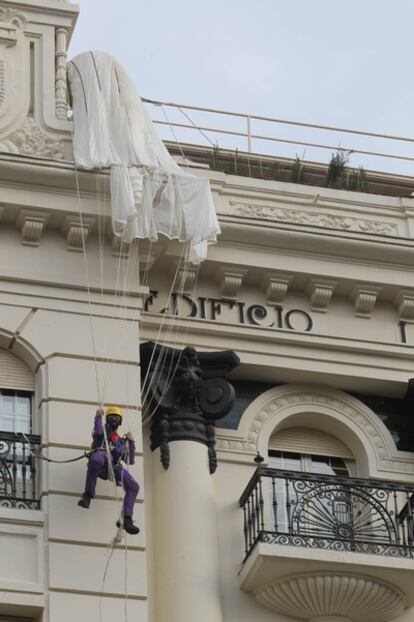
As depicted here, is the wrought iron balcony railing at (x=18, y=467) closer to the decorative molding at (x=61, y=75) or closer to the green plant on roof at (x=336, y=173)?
the decorative molding at (x=61, y=75)

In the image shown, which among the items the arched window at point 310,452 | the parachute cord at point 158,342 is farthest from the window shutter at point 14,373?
the arched window at point 310,452

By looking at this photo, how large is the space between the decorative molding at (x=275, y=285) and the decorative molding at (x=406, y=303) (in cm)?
157

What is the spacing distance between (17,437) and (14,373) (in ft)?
3.80

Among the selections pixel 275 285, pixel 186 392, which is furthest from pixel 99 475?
pixel 275 285

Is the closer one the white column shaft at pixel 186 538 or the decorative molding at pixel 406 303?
the white column shaft at pixel 186 538

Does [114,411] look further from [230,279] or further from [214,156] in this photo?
[214,156]

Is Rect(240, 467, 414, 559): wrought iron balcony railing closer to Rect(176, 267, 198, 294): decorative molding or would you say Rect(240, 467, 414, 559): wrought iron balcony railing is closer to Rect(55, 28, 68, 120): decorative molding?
Rect(176, 267, 198, 294): decorative molding

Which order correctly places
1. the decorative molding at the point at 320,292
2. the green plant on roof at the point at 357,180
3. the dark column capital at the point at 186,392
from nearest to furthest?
the dark column capital at the point at 186,392
the decorative molding at the point at 320,292
the green plant on roof at the point at 357,180

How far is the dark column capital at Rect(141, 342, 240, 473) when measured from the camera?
27250mm

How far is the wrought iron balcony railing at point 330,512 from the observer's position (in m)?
26.3

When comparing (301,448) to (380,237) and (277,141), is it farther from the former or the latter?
(277,141)

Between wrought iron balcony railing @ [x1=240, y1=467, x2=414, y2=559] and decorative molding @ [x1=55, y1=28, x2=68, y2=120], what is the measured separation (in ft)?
18.8

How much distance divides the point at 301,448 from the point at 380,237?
310 centimetres

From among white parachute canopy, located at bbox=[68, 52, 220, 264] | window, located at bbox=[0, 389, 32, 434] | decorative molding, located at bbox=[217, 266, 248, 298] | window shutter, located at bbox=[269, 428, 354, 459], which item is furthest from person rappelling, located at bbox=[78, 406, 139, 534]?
decorative molding, located at bbox=[217, 266, 248, 298]
